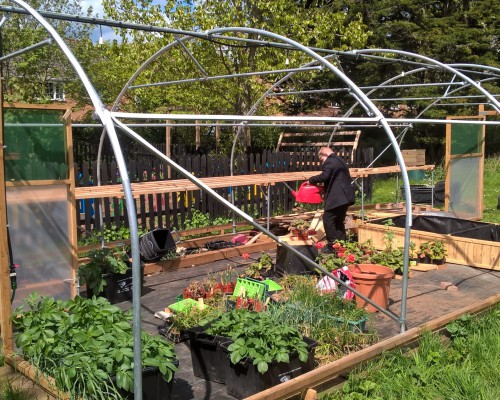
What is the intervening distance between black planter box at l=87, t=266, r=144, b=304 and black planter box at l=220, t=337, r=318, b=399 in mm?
2556

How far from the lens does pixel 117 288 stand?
6492 millimetres

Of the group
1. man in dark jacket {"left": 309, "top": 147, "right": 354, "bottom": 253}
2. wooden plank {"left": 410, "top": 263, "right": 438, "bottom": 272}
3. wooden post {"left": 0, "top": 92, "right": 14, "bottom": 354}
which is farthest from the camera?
man in dark jacket {"left": 309, "top": 147, "right": 354, "bottom": 253}

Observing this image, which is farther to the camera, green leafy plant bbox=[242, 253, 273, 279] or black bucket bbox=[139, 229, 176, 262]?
black bucket bbox=[139, 229, 176, 262]

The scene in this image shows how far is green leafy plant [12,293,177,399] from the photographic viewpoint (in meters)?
3.43

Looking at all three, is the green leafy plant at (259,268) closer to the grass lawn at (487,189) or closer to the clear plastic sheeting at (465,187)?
the clear plastic sheeting at (465,187)

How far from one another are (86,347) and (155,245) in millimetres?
4168

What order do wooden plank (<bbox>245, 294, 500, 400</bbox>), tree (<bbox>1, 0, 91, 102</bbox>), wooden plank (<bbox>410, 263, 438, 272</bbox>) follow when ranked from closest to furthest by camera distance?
wooden plank (<bbox>245, 294, 500, 400</bbox>)
wooden plank (<bbox>410, 263, 438, 272</bbox>)
tree (<bbox>1, 0, 91, 102</bbox>)

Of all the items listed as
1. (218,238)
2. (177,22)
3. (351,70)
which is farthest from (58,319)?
(351,70)

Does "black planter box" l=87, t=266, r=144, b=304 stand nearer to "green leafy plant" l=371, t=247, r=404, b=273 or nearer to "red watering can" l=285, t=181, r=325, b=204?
"red watering can" l=285, t=181, r=325, b=204

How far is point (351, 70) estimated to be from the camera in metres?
20.7

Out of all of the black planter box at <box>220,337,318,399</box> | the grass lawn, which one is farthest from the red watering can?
the grass lawn

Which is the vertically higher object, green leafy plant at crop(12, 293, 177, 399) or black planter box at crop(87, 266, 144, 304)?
green leafy plant at crop(12, 293, 177, 399)

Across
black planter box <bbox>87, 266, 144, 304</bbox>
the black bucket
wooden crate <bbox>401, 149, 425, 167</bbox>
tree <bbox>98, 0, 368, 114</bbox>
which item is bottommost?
black planter box <bbox>87, 266, 144, 304</bbox>

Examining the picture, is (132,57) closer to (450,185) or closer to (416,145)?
(450,185)
